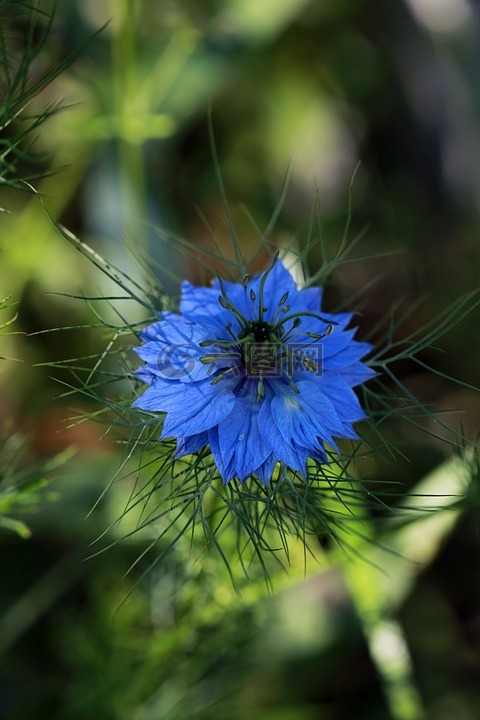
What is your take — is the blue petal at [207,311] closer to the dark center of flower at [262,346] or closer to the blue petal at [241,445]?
the dark center of flower at [262,346]

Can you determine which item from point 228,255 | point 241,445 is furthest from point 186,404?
Answer: point 228,255

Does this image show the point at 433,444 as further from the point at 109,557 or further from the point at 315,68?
the point at 315,68

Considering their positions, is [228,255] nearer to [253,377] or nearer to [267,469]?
[253,377]

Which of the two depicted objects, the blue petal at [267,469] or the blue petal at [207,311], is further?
the blue petal at [207,311]

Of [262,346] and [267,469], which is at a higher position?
[262,346]

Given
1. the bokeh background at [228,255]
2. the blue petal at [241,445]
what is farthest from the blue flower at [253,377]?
the bokeh background at [228,255]

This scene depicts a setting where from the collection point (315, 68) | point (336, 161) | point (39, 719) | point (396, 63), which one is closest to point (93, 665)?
point (39, 719)

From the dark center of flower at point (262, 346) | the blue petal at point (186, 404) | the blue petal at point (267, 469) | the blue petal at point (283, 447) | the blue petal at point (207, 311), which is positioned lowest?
the blue petal at point (267, 469)
